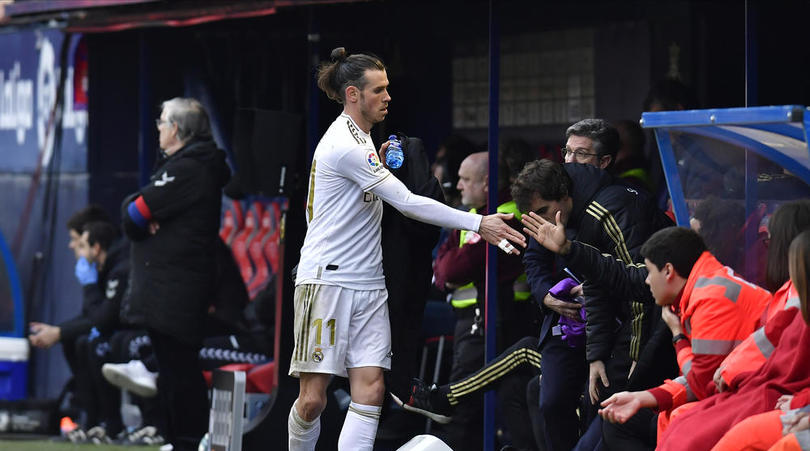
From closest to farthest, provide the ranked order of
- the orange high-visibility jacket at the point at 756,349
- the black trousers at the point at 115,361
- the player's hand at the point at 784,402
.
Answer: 1. the player's hand at the point at 784,402
2. the orange high-visibility jacket at the point at 756,349
3. the black trousers at the point at 115,361

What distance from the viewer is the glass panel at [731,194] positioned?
19.4ft

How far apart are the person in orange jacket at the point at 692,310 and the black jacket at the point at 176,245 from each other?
352cm

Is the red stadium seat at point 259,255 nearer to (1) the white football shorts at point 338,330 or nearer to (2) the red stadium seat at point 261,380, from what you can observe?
(2) the red stadium seat at point 261,380

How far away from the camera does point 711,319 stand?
5535 millimetres

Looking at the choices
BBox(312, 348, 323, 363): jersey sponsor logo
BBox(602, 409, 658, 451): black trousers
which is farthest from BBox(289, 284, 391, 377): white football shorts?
BBox(602, 409, 658, 451): black trousers

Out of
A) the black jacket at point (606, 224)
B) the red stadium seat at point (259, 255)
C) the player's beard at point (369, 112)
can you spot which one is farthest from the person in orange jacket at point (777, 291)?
the red stadium seat at point (259, 255)

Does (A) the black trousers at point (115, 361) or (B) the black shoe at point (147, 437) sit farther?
(A) the black trousers at point (115, 361)

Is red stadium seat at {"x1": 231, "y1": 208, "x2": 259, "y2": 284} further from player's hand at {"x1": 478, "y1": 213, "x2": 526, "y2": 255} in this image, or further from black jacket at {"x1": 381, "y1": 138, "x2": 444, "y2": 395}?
player's hand at {"x1": 478, "y1": 213, "x2": 526, "y2": 255}

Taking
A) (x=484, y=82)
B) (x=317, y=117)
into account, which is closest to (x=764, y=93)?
(x=484, y=82)

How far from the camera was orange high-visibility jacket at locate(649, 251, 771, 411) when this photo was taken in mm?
5531

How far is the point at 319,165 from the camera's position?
6449 mm

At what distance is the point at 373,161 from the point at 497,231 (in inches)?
23.8

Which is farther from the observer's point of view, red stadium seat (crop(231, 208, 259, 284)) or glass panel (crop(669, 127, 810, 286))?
red stadium seat (crop(231, 208, 259, 284))

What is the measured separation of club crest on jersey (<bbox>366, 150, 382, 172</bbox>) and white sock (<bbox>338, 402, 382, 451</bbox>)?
3.23ft
